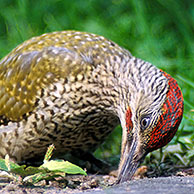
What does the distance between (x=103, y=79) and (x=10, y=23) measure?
11.7ft

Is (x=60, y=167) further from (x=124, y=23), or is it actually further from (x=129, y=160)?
(x=124, y=23)

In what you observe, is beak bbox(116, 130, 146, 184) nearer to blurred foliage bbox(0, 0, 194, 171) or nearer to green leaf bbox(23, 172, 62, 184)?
green leaf bbox(23, 172, 62, 184)

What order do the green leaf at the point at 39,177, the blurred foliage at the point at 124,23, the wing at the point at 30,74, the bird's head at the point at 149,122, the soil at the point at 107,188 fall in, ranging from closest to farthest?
the soil at the point at 107,188 → the green leaf at the point at 39,177 → the bird's head at the point at 149,122 → the wing at the point at 30,74 → the blurred foliage at the point at 124,23

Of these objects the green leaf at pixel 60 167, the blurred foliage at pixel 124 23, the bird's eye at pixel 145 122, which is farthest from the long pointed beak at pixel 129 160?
the blurred foliage at pixel 124 23

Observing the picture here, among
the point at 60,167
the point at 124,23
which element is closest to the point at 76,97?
the point at 60,167

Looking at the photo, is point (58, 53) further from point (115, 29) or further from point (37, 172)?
point (115, 29)

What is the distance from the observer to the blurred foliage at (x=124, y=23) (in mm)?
7418

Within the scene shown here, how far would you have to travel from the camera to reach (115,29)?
7867 mm

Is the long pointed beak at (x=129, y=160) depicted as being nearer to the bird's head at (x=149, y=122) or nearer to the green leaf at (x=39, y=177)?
the bird's head at (x=149, y=122)

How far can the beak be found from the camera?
4.46 metres

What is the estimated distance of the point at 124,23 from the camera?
8102 millimetres

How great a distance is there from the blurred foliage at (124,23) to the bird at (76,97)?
2010 millimetres

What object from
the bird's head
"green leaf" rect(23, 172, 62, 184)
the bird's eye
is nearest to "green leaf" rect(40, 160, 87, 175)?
"green leaf" rect(23, 172, 62, 184)

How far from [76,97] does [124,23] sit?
3.48 meters
